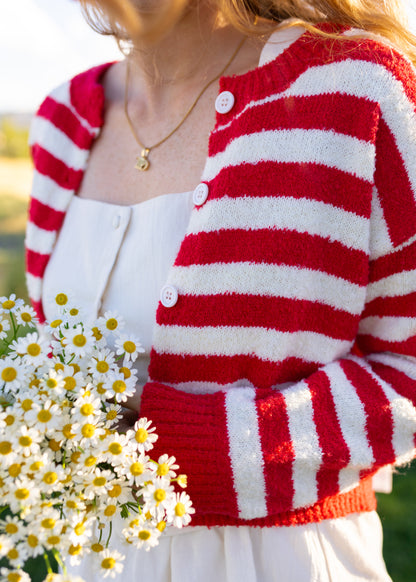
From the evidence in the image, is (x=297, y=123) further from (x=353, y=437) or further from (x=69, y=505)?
(x=69, y=505)

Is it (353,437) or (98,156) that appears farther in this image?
(98,156)

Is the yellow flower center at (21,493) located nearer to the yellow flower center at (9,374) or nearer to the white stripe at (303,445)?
the yellow flower center at (9,374)

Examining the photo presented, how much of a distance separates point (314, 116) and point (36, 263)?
87 cm

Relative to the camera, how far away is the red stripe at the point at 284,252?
109 cm

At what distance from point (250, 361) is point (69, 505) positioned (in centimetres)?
46

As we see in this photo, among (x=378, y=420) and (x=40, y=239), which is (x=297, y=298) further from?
(x=40, y=239)

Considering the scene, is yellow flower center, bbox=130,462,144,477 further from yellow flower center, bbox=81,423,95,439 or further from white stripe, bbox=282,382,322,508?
white stripe, bbox=282,382,322,508

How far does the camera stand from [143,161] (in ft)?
4.68

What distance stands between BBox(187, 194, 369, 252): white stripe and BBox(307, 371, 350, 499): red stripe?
0.28m

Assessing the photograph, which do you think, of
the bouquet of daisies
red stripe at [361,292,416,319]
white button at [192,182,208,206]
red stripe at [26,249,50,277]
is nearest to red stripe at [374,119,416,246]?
red stripe at [361,292,416,319]

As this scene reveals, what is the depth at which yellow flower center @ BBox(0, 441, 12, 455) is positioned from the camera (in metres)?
0.79

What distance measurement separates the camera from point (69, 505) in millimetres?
831

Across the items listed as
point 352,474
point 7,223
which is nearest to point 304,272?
point 352,474

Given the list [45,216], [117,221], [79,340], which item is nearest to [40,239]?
[45,216]
